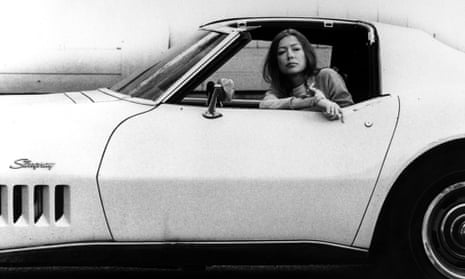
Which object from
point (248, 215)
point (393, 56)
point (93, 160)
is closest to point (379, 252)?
point (248, 215)

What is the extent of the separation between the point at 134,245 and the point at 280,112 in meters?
1.00

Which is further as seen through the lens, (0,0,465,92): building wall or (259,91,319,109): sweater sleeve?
(0,0,465,92): building wall

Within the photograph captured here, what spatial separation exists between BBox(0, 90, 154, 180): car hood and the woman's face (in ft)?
2.63

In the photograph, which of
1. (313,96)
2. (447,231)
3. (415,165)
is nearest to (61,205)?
(313,96)

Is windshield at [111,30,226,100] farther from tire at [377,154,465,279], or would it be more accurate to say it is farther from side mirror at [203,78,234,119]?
tire at [377,154,465,279]

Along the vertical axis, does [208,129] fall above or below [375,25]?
below

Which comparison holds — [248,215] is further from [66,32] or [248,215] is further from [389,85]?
[66,32]

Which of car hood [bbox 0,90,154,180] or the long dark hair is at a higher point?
the long dark hair

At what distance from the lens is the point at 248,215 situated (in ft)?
16.1

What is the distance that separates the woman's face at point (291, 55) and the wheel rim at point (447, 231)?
1.02 metres

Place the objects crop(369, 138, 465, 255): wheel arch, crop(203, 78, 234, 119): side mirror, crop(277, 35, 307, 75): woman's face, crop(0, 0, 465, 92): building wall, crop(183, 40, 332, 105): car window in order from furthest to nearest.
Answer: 1. crop(0, 0, 465, 92): building wall
2. crop(183, 40, 332, 105): car window
3. crop(277, 35, 307, 75): woman's face
4. crop(369, 138, 465, 255): wheel arch
5. crop(203, 78, 234, 119): side mirror

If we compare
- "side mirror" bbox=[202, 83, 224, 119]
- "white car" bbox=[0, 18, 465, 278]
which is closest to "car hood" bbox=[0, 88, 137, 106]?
"white car" bbox=[0, 18, 465, 278]

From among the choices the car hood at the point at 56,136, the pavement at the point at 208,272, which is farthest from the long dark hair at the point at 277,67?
the pavement at the point at 208,272

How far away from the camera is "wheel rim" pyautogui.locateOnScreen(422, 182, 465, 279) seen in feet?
16.7
